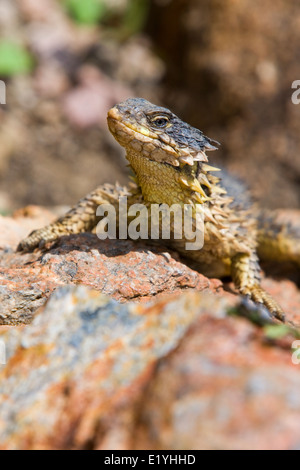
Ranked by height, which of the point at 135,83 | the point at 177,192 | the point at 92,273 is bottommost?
the point at 92,273

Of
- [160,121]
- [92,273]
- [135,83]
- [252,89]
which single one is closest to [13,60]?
[135,83]

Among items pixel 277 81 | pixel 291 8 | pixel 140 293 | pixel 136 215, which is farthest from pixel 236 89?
pixel 140 293

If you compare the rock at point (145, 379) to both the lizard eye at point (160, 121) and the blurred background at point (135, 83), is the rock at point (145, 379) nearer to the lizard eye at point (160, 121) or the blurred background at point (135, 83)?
the lizard eye at point (160, 121)

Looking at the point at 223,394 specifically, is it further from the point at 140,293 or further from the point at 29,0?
the point at 29,0

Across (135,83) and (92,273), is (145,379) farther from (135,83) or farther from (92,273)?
(135,83)

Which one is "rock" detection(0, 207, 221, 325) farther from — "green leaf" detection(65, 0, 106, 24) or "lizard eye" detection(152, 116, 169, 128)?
"green leaf" detection(65, 0, 106, 24)

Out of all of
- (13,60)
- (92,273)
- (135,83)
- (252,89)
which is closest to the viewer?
(92,273)

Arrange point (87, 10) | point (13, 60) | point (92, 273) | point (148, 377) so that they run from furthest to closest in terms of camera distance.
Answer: point (87, 10)
point (13, 60)
point (92, 273)
point (148, 377)
